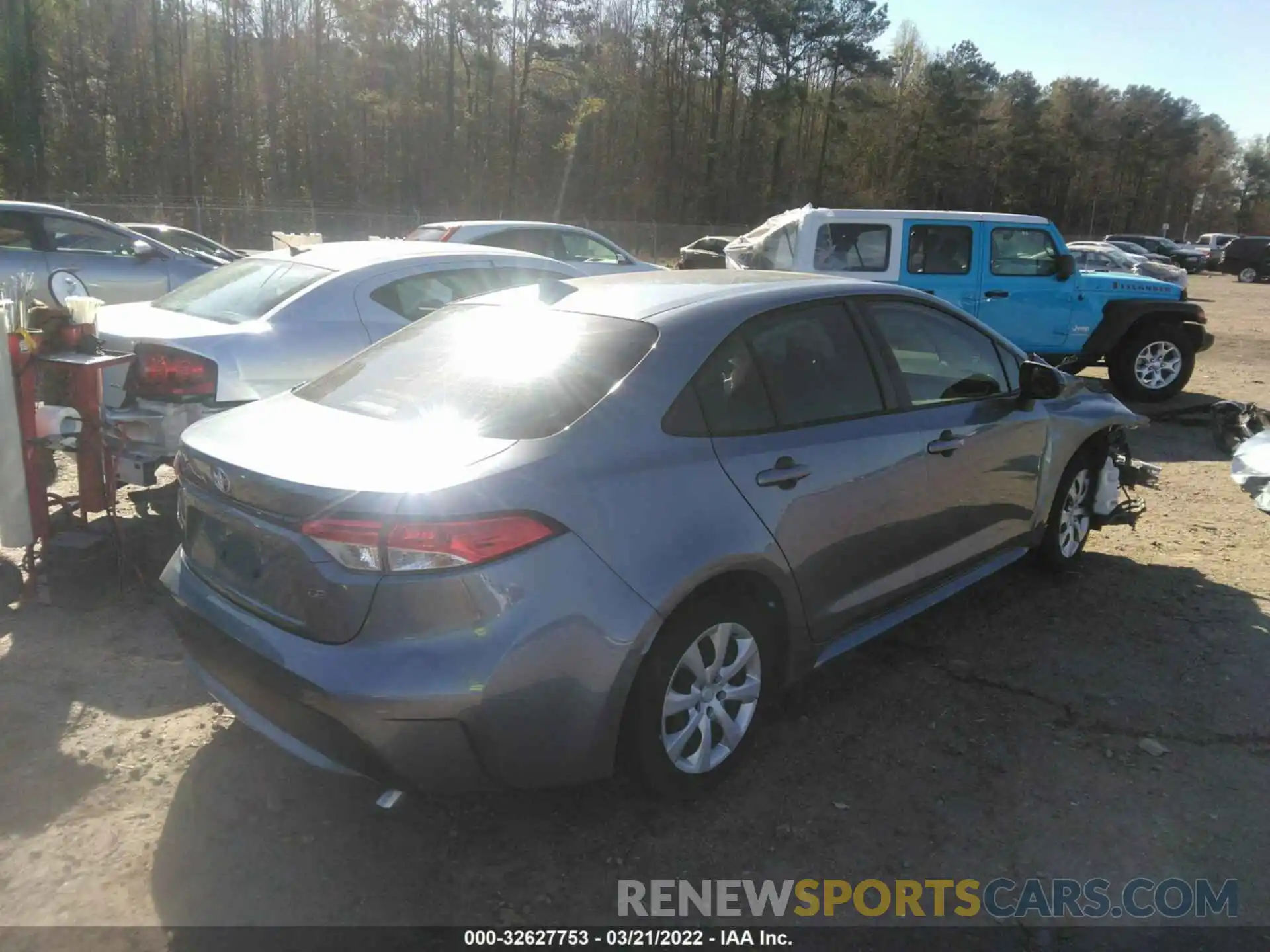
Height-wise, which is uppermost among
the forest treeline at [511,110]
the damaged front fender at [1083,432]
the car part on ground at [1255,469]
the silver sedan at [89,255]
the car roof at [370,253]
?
the forest treeline at [511,110]

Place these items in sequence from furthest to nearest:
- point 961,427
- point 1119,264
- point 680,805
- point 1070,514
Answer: point 1119,264 → point 1070,514 → point 961,427 → point 680,805

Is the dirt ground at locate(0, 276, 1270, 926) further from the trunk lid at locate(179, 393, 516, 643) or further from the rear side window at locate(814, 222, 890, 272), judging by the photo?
the rear side window at locate(814, 222, 890, 272)

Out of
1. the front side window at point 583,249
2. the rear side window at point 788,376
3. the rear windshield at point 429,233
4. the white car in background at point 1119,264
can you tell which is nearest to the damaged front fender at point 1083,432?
the rear side window at point 788,376

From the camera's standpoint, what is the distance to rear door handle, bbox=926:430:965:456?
381 cm

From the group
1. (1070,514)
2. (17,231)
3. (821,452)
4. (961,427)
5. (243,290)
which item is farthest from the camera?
(17,231)

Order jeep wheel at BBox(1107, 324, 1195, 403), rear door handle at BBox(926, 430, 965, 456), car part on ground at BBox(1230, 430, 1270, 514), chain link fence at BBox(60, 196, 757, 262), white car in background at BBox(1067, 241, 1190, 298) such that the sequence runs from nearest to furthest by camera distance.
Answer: rear door handle at BBox(926, 430, 965, 456) < car part on ground at BBox(1230, 430, 1270, 514) < jeep wheel at BBox(1107, 324, 1195, 403) < white car in background at BBox(1067, 241, 1190, 298) < chain link fence at BBox(60, 196, 757, 262)

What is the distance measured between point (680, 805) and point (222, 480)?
A: 5.83 feet

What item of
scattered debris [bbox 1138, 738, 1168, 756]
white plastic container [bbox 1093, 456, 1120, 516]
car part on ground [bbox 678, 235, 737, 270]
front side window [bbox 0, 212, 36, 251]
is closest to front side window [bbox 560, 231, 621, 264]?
front side window [bbox 0, 212, 36, 251]

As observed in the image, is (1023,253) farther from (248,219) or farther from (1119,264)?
(248,219)

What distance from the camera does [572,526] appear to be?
2543 mm

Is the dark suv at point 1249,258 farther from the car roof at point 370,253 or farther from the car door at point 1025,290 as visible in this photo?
the car roof at point 370,253

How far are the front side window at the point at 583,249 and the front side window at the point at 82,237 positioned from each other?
491 centimetres

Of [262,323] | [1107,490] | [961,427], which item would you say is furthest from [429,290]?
[1107,490]

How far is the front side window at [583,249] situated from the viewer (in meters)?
11.5
